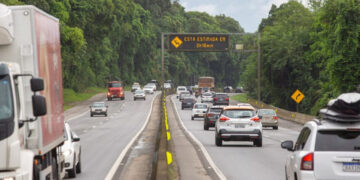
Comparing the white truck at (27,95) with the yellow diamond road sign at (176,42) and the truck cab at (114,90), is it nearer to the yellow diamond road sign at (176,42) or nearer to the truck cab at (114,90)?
the yellow diamond road sign at (176,42)

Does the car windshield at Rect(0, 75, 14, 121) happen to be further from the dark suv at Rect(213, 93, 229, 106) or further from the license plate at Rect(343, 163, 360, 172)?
the dark suv at Rect(213, 93, 229, 106)

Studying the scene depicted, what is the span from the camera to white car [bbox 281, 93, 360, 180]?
38.5 feet

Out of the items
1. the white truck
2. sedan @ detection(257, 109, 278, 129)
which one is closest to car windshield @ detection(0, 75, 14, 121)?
the white truck

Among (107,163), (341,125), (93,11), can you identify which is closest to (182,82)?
(93,11)

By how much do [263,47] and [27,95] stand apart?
8184cm

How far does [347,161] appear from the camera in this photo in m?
11.7

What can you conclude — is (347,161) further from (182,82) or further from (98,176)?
(182,82)

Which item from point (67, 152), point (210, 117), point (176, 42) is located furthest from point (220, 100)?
point (67, 152)

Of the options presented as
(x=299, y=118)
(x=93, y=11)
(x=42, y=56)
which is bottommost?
(x=299, y=118)

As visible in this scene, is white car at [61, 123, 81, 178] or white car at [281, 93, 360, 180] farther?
white car at [61, 123, 81, 178]

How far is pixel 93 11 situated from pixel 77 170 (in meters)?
75.7

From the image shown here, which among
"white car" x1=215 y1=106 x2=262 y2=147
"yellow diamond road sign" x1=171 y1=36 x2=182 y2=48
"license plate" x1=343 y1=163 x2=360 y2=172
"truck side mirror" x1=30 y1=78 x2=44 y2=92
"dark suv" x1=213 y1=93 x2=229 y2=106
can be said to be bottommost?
"dark suv" x1=213 y1=93 x2=229 y2=106

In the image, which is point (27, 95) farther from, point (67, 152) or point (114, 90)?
point (114, 90)

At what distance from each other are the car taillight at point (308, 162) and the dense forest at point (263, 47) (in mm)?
45189
